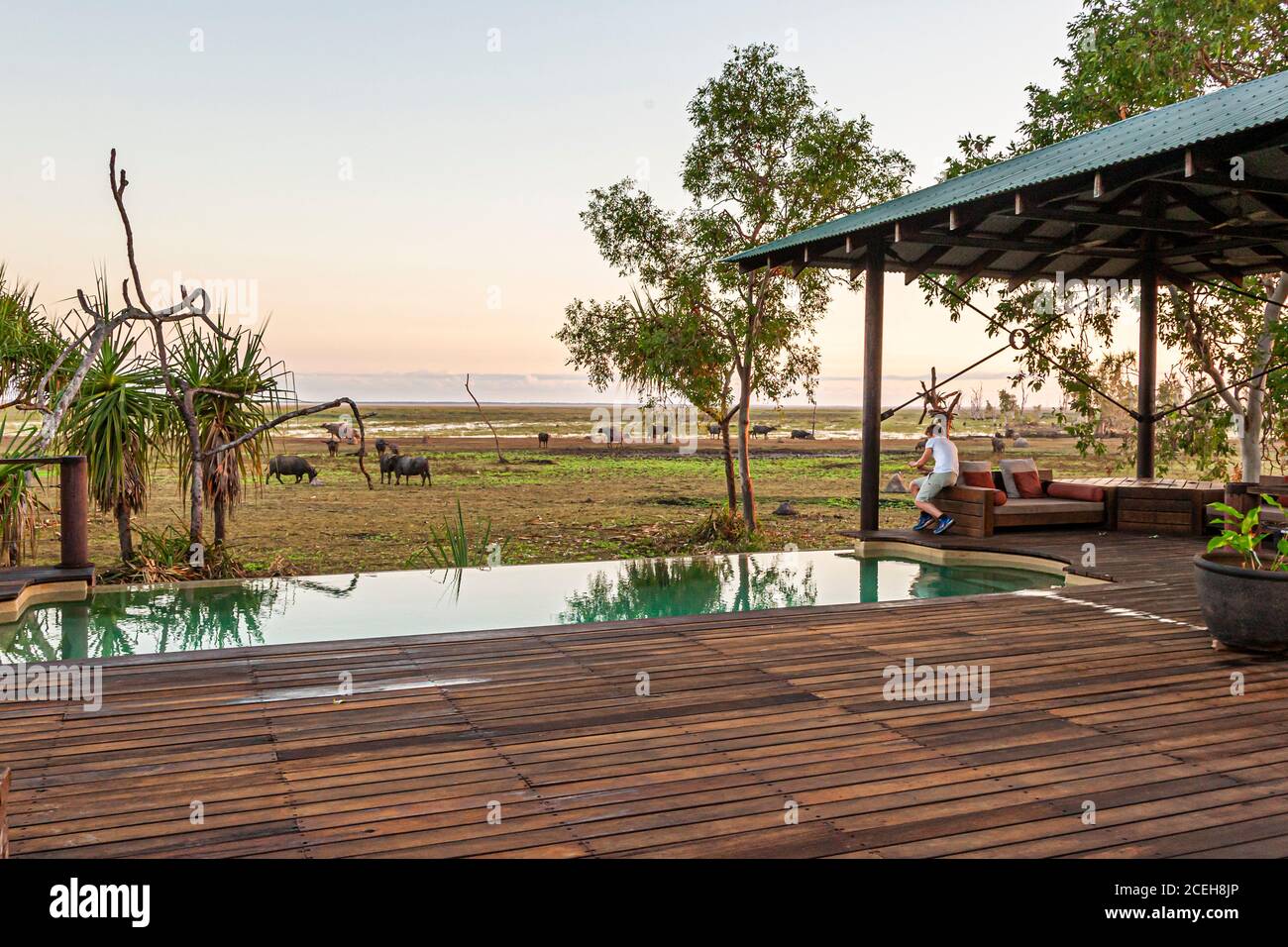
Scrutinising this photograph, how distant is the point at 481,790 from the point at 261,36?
18.3 metres

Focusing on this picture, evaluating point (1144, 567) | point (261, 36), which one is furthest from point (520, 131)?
point (1144, 567)

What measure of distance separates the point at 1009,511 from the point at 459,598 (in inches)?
212

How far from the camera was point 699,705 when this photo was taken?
3904 mm

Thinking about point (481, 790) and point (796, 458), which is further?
point (796, 458)

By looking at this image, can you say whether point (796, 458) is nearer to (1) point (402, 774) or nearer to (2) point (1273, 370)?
(2) point (1273, 370)

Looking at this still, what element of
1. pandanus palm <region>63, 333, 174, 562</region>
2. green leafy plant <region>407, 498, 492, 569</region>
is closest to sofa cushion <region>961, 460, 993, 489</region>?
green leafy plant <region>407, 498, 492, 569</region>

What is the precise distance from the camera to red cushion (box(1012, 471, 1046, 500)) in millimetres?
10477

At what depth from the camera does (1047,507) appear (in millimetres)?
9945

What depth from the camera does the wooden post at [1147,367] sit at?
36.6 feet

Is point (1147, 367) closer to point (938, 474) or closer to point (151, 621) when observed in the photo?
point (938, 474)

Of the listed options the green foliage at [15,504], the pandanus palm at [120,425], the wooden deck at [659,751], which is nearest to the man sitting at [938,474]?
the wooden deck at [659,751]

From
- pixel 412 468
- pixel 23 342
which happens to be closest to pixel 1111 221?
pixel 23 342

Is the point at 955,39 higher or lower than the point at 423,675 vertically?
higher
